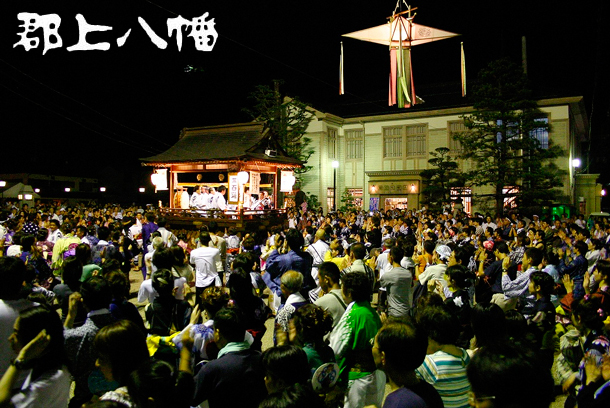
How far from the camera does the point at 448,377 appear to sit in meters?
2.63

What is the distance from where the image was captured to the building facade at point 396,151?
24.3m

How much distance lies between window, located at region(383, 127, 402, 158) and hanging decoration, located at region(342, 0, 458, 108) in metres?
17.1

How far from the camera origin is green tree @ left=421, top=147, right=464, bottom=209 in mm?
24172

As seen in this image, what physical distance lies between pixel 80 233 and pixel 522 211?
21.3 metres

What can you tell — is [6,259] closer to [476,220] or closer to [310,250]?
[310,250]

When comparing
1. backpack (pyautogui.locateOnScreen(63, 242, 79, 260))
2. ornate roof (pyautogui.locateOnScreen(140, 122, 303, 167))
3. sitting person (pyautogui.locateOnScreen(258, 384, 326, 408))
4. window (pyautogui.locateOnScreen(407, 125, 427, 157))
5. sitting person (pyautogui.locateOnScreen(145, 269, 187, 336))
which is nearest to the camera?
sitting person (pyautogui.locateOnScreen(258, 384, 326, 408))

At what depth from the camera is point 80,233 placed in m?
7.66

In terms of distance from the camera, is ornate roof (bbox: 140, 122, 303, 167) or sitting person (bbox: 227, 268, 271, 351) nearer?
sitting person (bbox: 227, 268, 271, 351)

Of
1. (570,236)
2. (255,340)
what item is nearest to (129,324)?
(255,340)

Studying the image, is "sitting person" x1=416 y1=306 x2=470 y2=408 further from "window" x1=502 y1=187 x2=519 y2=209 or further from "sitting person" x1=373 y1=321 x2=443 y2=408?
"window" x1=502 y1=187 x2=519 y2=209

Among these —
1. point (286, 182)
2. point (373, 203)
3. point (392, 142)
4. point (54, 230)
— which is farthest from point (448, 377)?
point (392, 142)

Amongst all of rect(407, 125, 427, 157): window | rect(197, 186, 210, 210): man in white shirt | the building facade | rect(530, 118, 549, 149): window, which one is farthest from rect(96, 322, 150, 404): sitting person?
rect(407, 125, 427, 157): window

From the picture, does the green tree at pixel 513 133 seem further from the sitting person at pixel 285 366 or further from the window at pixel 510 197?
the sitting person at pixel 285 366

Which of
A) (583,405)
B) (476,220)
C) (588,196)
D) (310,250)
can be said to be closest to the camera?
(583,405)
